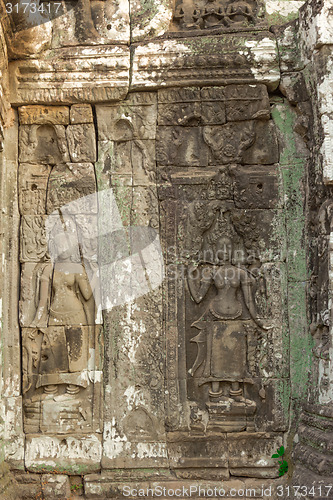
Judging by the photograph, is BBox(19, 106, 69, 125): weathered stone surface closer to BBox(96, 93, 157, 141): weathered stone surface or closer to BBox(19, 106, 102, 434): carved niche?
BBox(19, 106, 102, 434): carved niche

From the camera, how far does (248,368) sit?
5.49 metres

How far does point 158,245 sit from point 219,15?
7.90 feet

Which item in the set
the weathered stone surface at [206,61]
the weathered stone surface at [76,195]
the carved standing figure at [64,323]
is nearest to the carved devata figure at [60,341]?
the carved standing figure at [64,323]

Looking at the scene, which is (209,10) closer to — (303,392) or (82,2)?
(82,2)

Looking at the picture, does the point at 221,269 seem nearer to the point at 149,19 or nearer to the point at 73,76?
the point at 73,76

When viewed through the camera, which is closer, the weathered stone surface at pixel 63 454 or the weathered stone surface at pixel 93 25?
the weathered stone surface at pixel 63 454

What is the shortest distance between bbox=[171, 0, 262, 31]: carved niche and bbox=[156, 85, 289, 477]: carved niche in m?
0.68

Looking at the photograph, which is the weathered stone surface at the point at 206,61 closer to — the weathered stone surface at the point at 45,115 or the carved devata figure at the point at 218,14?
the carved devata figure at the point at 218,14

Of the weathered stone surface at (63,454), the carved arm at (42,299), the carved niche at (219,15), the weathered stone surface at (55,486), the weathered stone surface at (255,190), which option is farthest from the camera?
the carved niche at (219,15)

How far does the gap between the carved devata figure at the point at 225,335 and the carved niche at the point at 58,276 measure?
1.02 metres

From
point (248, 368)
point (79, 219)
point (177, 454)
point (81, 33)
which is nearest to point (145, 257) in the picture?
point (79, 219)

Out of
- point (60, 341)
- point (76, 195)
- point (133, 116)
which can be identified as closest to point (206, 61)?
point (133, 116)

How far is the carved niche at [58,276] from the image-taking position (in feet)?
18.0

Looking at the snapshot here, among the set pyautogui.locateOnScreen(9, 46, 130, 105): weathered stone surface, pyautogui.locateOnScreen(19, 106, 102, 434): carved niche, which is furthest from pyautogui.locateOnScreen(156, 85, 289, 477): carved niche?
pyautogui.locateOnScreen(19, 106, 102, 434): carved niche
